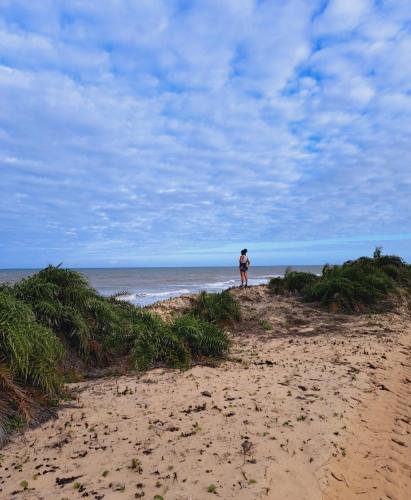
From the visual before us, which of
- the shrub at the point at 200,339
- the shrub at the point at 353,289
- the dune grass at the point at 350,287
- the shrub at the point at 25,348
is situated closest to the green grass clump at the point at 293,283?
the dune grass at the point at 350,287

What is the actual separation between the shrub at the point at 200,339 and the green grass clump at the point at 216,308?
3212 millimetres

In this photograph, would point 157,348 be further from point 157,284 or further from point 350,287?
point 157,284

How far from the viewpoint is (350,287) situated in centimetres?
1294

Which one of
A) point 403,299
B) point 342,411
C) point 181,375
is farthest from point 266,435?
point 403,299

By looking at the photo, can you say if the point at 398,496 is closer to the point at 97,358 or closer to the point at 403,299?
the point at 97,358

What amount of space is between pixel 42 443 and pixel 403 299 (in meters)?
13.1

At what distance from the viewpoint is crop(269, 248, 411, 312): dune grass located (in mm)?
12781

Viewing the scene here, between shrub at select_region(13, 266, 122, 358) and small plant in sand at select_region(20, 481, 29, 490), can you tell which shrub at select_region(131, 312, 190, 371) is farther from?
small plant in sand at select_region(20, 481, 29, 490)

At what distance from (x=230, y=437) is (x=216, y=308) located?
23.5ft

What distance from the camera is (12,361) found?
185 inches

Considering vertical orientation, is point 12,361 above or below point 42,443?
above

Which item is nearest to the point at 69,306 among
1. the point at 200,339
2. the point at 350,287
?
the point at 200,339

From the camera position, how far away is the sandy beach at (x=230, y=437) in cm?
338

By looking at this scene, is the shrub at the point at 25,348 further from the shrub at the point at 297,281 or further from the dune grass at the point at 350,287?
the shrub at the point at 297,281
